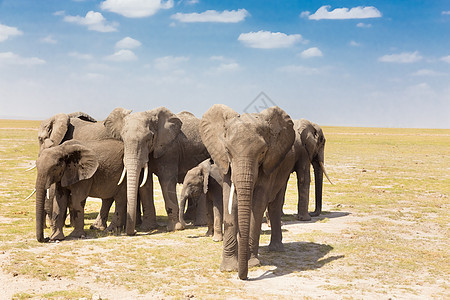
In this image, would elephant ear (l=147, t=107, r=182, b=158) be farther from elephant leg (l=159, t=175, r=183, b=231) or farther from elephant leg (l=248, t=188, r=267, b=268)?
elephant leg (l=248, t=188, r=267, b=268)

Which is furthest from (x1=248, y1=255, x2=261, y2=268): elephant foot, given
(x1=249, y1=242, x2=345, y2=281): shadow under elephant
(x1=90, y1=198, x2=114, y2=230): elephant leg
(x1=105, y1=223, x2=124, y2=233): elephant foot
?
(x1=90, y1=198, x2=114, y2=230): elephant leg

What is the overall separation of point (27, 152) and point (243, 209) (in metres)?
36.8

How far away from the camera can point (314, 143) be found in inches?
575

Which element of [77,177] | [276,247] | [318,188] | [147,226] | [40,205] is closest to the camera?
[276,247]

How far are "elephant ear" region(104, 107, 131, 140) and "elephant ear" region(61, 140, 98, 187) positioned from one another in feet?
3.69

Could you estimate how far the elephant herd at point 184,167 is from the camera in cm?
820

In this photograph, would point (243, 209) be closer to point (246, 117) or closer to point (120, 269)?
point (246, 117)

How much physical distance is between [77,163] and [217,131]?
163 inches

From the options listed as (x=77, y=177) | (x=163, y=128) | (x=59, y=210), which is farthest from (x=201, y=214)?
(x=59, y=210)

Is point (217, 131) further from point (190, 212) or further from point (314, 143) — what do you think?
point (314, 143)

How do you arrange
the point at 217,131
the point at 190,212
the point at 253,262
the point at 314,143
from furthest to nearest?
the point at 314,143 < the point at 190,212 < the point at 253,262 < the point at 217,131

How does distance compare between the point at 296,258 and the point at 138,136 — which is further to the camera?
the point at 138,136

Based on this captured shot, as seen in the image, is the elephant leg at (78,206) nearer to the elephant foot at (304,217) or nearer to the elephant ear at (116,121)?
the elephant ear at (116,121)

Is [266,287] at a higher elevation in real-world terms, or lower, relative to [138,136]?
lower
